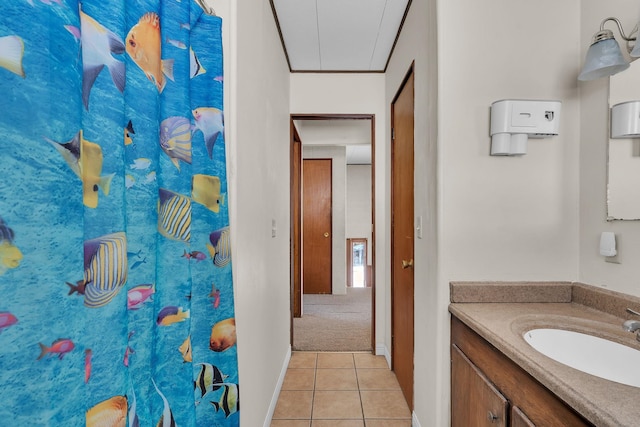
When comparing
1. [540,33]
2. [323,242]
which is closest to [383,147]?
[540,33]

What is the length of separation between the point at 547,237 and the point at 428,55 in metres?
1.02

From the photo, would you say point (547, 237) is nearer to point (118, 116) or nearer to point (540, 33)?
point (540, 33)

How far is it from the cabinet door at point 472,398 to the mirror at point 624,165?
0.78 meters

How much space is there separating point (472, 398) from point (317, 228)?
3.96m

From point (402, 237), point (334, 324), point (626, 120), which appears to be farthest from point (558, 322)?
point (334, 324)

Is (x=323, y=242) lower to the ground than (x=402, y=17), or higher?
lower

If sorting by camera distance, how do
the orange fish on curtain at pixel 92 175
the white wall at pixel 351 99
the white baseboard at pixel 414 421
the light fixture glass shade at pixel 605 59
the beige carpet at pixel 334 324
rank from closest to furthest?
the orange fish on curtain at pixel 92 175
the light fixture glass shade at pixel 605 59
the white baseboard at pixel 414 421
the white wall at pixel 351 99
the beige carpet at pixel 334 324

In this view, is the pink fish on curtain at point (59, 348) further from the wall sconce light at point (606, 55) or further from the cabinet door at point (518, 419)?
the wall sconce light at point (606, 55)

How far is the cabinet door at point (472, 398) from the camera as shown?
3.28ft

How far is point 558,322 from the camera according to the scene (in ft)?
3.65

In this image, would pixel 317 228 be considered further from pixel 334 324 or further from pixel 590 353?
pixel 590 353

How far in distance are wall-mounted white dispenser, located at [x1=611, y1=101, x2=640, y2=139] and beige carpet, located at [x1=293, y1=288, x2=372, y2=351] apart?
253 centimetres

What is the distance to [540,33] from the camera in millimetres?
1383

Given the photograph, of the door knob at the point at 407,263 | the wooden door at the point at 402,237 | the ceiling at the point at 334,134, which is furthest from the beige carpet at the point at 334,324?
the ceiling at the point at 334,134
